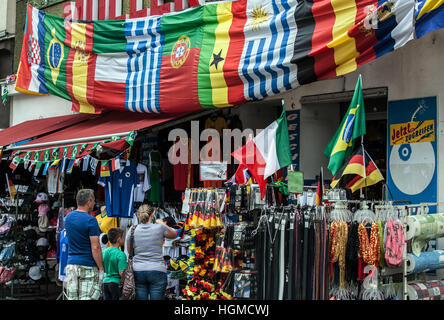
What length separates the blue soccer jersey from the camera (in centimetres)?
1028

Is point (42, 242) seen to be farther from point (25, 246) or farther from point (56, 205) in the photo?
point (56, 205)

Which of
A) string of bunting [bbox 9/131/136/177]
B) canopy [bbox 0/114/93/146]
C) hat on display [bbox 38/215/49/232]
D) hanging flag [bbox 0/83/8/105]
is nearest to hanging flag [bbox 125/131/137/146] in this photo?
string of bunting [bbox 9/131/136/177]

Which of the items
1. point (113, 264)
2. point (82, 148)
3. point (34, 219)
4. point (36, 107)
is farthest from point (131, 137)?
point (36, 107)

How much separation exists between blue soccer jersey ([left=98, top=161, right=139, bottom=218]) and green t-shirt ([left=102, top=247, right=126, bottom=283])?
9.10ft

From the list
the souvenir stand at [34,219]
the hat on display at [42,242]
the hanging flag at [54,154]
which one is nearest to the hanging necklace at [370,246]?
the souvenir stand at [34,219]

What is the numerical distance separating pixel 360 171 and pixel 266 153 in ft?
4.32

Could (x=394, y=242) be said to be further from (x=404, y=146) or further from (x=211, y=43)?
(x=211, y=43)

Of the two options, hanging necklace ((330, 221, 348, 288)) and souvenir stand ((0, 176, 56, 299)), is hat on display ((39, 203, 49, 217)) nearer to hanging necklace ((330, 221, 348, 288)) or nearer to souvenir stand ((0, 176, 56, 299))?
souvenir stand ((0, 176, 56, 299))

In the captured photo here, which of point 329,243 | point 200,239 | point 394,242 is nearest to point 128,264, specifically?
point 200,239

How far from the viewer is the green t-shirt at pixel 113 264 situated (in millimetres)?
7517

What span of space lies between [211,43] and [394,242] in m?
4.74

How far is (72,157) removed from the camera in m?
10.1

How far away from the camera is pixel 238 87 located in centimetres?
928
